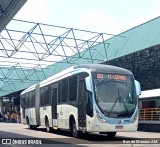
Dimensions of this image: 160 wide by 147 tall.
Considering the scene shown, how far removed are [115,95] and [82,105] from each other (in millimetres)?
1522

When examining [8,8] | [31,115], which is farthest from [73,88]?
[31,115]

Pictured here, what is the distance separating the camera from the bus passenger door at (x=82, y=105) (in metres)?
15.6

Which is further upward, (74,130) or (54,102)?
(54,102)

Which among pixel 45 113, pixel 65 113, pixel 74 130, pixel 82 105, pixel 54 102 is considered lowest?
pixel 74 130

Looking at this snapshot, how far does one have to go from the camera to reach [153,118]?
80.6 feet

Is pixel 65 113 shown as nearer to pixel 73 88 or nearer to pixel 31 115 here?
pixel 73 88

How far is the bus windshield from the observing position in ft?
49.3

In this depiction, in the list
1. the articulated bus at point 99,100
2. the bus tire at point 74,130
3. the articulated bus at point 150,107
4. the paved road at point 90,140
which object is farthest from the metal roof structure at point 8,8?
the articulated bus at point 150,107

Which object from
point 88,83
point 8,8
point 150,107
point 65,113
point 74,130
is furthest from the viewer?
point 150,107

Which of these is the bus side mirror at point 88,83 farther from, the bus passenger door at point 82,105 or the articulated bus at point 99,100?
the bus passenger door at point 82,105

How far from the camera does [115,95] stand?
50.1 feet

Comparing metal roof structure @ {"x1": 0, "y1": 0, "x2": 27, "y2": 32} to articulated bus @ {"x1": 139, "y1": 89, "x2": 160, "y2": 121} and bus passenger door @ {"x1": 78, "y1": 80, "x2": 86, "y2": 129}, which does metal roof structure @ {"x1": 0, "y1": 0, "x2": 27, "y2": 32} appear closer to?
bus passenger door @ {"x1": 78, "y1": 80, "x2": 86, "y2": 129}

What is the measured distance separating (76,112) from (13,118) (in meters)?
38.9

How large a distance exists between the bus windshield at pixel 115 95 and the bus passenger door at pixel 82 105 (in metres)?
0.74
